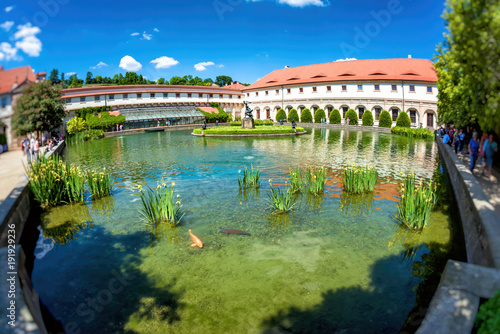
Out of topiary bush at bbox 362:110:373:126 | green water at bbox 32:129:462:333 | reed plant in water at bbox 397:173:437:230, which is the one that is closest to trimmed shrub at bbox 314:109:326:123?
topiary bush at bbox 362:110:373:126

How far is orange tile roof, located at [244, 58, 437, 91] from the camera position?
152ft

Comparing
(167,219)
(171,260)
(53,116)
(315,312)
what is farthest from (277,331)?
(53,116)

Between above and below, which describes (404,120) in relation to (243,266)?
above

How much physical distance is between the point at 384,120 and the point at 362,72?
11058 millimetres

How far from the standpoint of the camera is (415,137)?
32750mm

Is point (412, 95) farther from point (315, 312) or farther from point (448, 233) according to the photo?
point (315, 312)

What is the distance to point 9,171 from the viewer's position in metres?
14.5

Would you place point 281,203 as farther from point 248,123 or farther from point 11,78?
point 248,123

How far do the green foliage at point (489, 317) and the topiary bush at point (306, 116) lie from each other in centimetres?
5070

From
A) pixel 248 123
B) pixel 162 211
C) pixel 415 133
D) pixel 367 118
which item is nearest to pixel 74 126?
pixel 248 123

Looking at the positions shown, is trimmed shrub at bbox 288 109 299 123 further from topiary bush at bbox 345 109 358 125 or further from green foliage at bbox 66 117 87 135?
green foliage at bbox 66 117 87 135

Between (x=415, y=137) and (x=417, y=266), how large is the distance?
97.9ft

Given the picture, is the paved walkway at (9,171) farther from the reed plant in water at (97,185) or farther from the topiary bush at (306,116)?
the topiary bush at (306,116)

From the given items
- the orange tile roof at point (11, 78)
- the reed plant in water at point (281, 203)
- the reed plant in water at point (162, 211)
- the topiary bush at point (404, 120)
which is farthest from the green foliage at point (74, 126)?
the topiary bush at point (404, 120)
